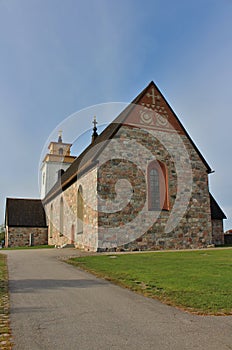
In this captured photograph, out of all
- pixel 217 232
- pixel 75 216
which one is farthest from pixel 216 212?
pixel 75 216

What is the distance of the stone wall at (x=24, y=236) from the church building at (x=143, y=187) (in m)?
12.3

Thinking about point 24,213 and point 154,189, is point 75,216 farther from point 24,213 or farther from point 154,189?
point 24,213

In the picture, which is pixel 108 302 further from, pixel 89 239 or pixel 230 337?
pixel 89 239

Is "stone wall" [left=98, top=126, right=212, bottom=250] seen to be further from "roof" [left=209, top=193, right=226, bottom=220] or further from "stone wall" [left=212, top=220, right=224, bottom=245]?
"roof" [left=209, top=193, right=226, bottom=220]

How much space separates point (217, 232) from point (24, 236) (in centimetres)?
1992

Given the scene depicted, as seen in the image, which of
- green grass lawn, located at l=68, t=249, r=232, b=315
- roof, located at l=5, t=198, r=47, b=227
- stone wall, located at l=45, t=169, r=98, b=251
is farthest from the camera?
roof, located at l=5, t=198, r=47, b=227

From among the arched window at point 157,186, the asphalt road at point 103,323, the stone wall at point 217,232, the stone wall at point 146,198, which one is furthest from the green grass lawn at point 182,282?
the stone wall at point 217,232

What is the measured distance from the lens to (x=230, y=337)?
173 inches

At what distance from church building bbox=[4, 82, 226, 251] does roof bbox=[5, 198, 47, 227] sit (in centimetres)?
1331

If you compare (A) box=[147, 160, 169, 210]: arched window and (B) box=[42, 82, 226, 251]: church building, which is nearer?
(B) box=[42, 82, 226, 251]: church building

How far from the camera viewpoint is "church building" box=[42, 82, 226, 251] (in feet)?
62.2

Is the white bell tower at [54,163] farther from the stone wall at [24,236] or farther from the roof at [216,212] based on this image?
the roof at [216,212]

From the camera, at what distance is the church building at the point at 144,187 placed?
747 inches

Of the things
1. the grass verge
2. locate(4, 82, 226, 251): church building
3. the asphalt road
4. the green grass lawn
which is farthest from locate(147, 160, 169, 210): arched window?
the asphalt road
